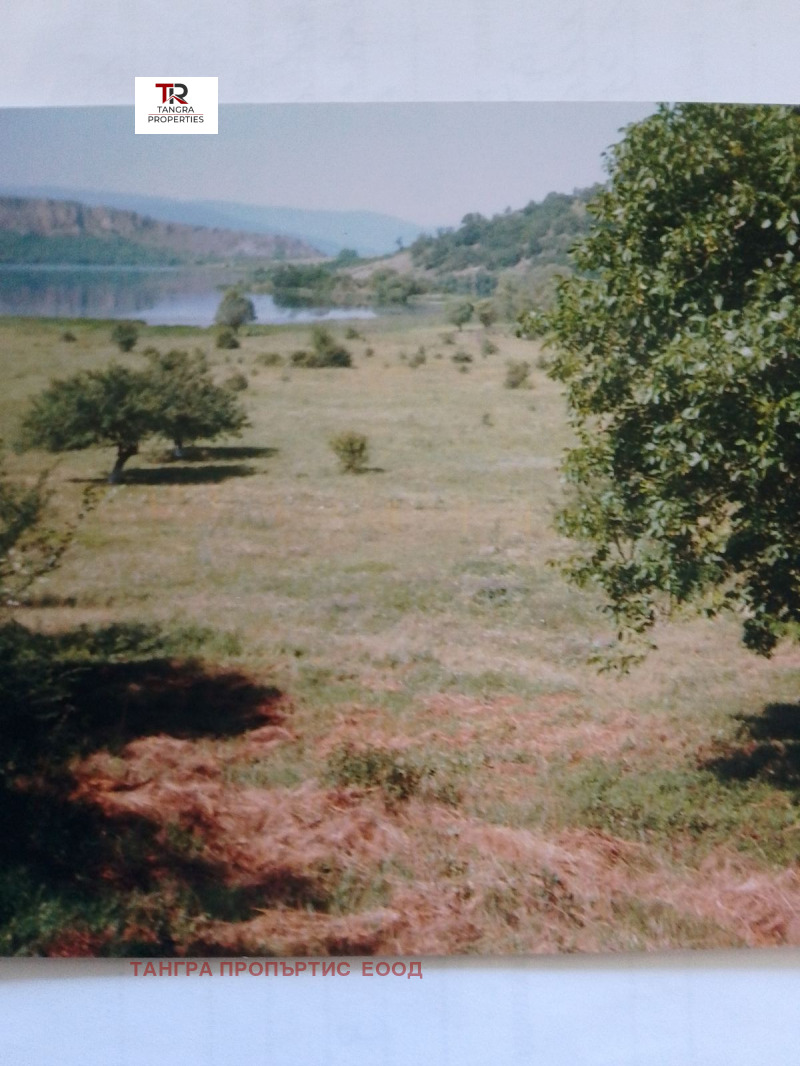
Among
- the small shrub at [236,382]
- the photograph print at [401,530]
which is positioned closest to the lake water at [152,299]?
the photograph print at [401,530]

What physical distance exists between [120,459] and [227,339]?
0.69 m

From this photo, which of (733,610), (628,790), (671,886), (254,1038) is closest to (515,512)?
(733,610)

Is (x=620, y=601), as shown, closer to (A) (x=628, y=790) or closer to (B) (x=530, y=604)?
(B) (x=530, y=604)

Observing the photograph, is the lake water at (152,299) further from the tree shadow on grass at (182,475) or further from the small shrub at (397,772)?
the small shrub at (397,772)

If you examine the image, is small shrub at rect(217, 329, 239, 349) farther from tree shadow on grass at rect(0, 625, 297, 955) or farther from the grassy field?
tree shadow on grass at rect(0, 625, 297, 955)

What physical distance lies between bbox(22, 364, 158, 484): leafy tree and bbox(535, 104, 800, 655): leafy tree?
5.72 feet

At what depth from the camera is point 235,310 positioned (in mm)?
3633

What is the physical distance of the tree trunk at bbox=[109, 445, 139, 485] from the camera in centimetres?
365

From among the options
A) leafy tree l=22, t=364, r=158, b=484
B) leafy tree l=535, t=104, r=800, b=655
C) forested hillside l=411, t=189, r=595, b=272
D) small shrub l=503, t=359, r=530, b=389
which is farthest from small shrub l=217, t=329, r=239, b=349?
leafy tree l=535, t=104, r=800, b=655

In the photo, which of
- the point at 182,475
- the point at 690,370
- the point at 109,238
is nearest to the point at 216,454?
the point at 182,475

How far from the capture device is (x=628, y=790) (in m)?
3.50

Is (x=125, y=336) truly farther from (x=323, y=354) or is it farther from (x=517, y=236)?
(x=517, y=236)

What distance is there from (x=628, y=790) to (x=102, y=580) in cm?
236

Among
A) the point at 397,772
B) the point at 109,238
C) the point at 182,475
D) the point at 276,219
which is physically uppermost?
the point at 276,219
